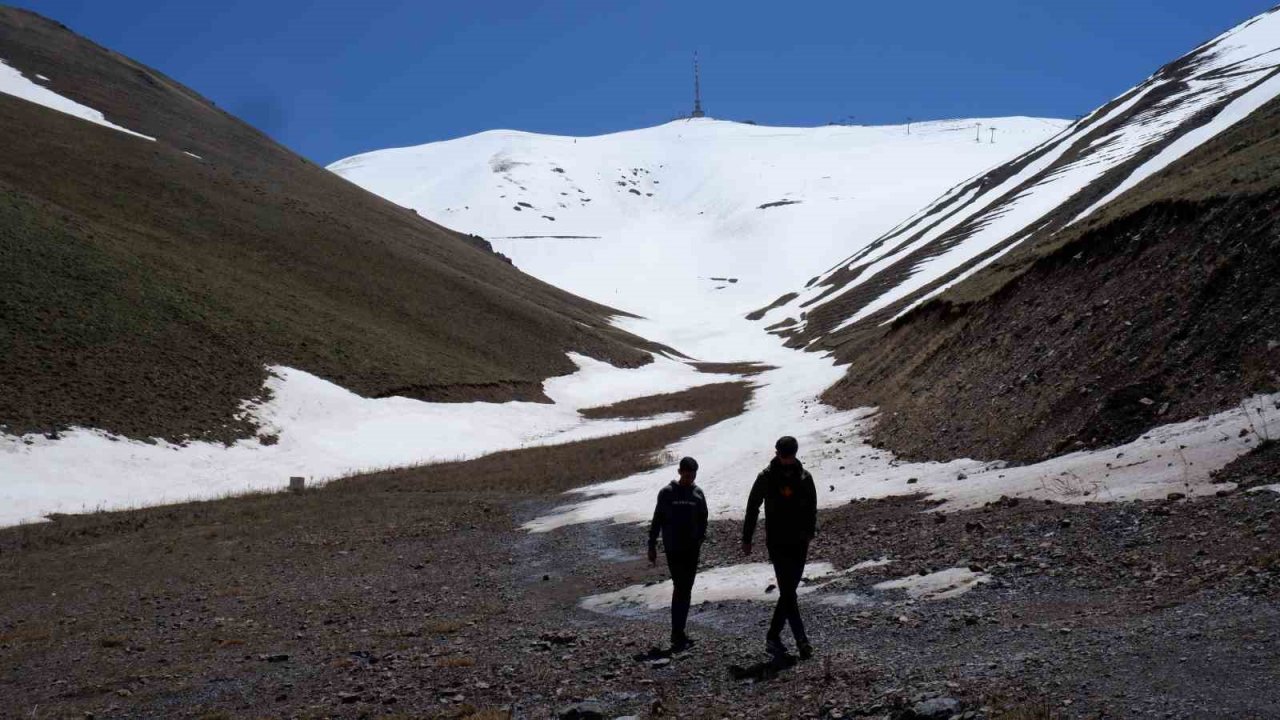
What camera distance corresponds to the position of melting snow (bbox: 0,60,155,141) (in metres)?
74.4

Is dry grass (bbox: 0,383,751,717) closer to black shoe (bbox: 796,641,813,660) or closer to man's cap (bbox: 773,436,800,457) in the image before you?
black shoe (bbox: 796,641,813,660)

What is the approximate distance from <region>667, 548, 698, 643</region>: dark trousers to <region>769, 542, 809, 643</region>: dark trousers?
1068 millimetres

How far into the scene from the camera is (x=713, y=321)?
436 ft

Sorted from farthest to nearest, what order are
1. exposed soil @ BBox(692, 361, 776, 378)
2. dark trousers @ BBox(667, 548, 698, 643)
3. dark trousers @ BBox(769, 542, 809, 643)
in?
exposed soil @ BBox(692, 361, 776, 378) < dark trousers @ BBox(667, 548, 698, 643) < dark trousers @ BBox(769, 542, 809, 643)

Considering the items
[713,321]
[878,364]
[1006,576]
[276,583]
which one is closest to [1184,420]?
[1006,576]

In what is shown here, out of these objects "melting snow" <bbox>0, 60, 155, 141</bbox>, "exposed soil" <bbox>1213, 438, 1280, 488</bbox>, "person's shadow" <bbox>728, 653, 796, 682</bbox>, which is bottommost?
"person's shadow" <bbox>728, 653, 796, 682</bbox>

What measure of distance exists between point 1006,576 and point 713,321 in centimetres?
12323

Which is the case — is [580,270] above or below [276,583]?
above

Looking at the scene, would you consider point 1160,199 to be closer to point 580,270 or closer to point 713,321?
point 713,321

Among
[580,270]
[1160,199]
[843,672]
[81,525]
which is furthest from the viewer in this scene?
[580,270]

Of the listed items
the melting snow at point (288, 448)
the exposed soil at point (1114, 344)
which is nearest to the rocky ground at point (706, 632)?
the exposed soil at point (1114, 344)

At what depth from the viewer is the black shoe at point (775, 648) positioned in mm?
8672

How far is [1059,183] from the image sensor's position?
72.4 m

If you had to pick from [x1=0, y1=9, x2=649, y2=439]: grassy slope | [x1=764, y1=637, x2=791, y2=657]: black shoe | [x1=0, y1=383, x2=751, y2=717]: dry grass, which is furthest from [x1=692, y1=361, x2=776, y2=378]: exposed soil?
[x1=764, y1=637, x2=791, y2=657]: black shoe
